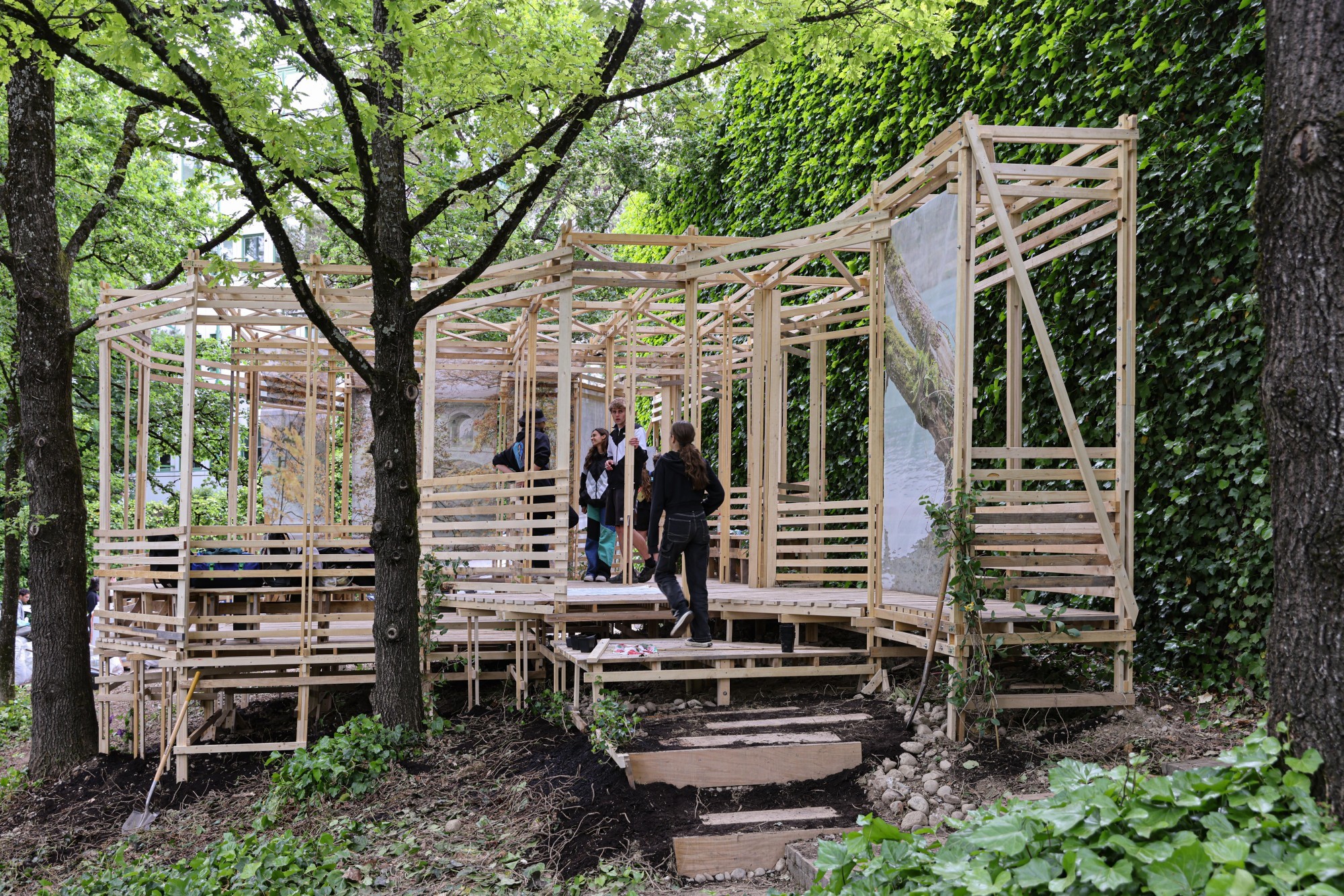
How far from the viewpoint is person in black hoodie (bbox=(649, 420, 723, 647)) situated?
7.72 m

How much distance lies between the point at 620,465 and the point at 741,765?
546cm

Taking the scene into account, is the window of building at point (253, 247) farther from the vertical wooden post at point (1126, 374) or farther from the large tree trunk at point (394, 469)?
the vertical wooden post at point (1126, 374)

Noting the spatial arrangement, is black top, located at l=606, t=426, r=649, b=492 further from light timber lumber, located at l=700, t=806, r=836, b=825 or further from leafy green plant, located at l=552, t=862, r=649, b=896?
leafy green plant, located at l=552, t=862, r=649, b=896

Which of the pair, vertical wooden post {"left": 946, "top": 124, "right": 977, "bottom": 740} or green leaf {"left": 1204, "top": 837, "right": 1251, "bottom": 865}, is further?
vertical wooden post {"left": 946, "top": 124, "right": 977, "bottom": 740}

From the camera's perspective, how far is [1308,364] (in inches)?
131

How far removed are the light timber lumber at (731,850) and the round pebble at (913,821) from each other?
34 cm

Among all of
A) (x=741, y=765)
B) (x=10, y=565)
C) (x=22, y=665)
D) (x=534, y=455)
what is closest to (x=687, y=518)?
(x=741, y=765)

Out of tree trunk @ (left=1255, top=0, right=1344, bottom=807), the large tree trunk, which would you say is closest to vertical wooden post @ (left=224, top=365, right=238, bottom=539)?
the large tree trunk

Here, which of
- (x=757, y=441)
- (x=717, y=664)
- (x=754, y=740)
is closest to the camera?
(x=754, y=740)

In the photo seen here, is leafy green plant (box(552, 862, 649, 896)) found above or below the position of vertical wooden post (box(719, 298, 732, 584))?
below

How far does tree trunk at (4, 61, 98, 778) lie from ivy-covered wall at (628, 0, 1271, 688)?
8332 mm

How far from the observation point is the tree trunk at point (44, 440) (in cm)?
909

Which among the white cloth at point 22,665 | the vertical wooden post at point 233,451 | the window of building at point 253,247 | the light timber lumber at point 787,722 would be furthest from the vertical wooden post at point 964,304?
the window of building at point 253,247

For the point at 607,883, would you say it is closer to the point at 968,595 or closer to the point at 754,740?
the point at 754,740
